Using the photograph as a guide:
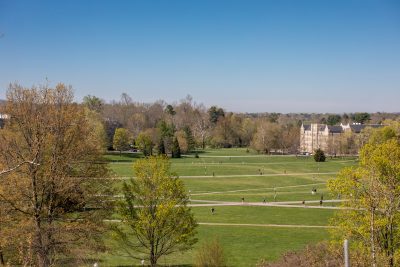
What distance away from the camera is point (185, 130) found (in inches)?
5138

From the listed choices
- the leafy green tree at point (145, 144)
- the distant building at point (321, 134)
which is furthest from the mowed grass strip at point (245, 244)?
the distant building at point (321, 134)

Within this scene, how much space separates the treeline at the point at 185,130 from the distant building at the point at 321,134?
4.89 metres

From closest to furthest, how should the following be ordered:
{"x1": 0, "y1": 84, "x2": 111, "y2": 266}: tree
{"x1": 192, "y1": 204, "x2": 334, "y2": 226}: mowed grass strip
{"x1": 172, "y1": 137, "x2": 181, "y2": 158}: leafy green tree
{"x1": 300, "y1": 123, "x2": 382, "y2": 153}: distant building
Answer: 1. {"x1": 0, "y1": 84, "x2": 111, "y2": 266}: tree
2. {"x1": 192, "y1": 204, "x2": 334, "y2": 226}: mowed grass strip
3. {"x1": 172, "y1": 137, "x2": 181, "y2": 158}: leafy green tree
4. {"x1": 300, "y1": 123, "x2": 382, "y2": 153}: distant building

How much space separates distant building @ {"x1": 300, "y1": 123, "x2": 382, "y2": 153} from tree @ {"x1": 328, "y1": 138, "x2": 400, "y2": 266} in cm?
10317

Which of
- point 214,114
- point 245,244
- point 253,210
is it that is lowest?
point 245,244

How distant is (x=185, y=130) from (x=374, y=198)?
112 m

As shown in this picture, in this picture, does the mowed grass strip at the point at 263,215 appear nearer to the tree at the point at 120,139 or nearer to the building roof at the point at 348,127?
the tree at the point at 120,139

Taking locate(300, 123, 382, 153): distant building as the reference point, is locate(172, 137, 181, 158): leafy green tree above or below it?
below

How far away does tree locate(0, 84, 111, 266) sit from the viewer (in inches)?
686

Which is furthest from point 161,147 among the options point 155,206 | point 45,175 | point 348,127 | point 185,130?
point 45,175

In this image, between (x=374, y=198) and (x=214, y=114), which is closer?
(x=374, y=198)

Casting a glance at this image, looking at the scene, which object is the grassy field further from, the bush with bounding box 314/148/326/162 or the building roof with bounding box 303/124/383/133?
the building roof with bounding box 303/124/383/133

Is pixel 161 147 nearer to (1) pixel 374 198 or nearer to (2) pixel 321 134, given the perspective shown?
(2) pixel 321 134

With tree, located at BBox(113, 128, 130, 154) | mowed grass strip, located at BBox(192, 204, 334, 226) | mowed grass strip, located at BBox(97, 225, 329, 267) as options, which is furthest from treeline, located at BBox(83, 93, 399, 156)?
mowed grass strip, located at BBox(97, 225, 329, 267)
